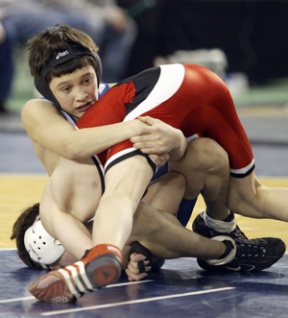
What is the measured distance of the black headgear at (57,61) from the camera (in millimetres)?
4352

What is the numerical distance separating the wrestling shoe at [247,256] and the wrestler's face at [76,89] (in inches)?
31.5

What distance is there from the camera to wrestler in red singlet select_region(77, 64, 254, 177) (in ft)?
14.0

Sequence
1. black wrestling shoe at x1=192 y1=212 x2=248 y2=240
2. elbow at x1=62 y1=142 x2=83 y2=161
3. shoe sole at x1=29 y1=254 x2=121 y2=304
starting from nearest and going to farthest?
shoe sole at x1=29 y1=254 x2=121 y2=304
elbow at x1=62 y1=142 x2=83 y2=161
black wrestling shoe at x1=192 y1=212 x2=248 y2=240

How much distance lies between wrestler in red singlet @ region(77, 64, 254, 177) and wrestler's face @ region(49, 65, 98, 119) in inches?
2.1

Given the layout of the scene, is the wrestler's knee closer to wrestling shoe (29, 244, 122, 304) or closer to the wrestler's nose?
the wrestler's nose

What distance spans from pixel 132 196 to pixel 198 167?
21.5 inches

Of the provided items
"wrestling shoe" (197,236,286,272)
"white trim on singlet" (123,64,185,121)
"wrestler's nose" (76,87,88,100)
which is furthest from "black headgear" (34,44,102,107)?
"wrestling shoe" (197,236,286,272)

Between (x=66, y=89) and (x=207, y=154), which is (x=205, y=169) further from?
(x=66, y=89)

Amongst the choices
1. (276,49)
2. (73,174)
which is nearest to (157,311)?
(73,174)

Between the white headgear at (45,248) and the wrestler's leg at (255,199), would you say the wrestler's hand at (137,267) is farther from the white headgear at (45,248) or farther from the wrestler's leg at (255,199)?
the wrestler's leg at (255,199)

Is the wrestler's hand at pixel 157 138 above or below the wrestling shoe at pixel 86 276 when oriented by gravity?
above

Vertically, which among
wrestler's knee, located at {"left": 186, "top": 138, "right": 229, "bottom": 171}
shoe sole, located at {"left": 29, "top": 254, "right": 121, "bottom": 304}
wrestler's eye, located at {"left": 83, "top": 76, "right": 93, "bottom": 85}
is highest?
wrestler's eye, located at {"left": 83, "top": 76, "right": 93, "bottom": 85}

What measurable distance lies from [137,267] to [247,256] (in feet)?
1.67

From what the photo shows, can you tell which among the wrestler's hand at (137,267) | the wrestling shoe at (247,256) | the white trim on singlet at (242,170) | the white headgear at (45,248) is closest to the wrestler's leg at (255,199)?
the white trim on singlet at (242,170)
